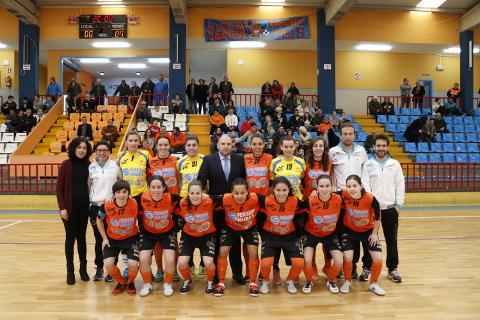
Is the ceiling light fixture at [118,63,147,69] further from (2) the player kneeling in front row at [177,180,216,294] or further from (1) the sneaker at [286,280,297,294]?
(1) the sneaker at [286,280,297,294]

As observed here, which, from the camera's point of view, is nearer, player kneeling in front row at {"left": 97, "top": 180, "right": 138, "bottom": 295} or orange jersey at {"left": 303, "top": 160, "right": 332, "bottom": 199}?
player kneeling in front row at {"left": 97, "top": 180, "right": 138, "bottom": 295}

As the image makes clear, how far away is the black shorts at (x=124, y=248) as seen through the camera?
4.34m

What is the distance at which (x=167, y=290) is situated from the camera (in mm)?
4234

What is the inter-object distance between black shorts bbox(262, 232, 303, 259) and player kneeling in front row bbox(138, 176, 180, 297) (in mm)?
931

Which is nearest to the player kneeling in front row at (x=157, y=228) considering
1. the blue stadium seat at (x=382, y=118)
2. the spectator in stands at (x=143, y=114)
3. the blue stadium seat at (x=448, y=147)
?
the spectator in stands at (x=143, y=114)

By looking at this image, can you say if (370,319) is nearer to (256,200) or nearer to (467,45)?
(256,200)

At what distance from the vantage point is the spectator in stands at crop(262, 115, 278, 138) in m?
12.9

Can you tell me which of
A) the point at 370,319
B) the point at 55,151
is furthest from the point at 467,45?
the point at 370,319

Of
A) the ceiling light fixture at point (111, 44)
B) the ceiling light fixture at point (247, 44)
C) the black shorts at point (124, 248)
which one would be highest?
the ceiling light fixture at point (247, 44)

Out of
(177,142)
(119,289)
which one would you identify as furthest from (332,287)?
(177,142)

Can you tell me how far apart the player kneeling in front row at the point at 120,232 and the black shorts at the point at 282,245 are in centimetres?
130

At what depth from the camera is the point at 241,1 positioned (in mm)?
15992

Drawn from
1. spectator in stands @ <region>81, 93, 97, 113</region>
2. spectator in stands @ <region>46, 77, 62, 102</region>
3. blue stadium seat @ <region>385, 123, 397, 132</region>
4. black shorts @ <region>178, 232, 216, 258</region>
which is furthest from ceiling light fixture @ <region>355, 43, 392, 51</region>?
black shorts @ <region>178, 232, 216, 258</region>

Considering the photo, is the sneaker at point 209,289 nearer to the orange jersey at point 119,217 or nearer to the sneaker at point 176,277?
the sneaker at point 176,277
